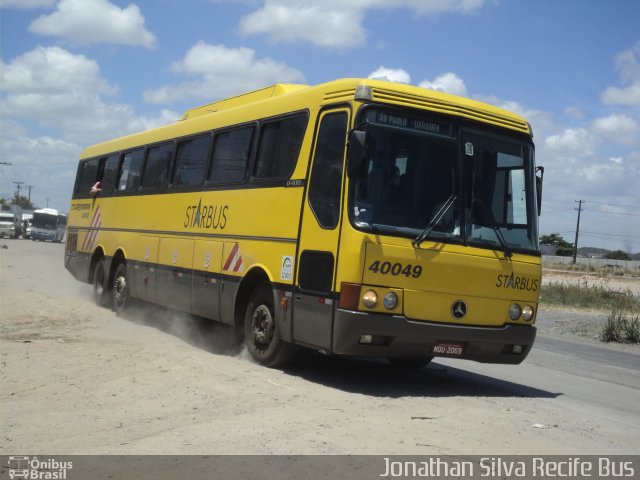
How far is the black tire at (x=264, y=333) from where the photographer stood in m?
9.49

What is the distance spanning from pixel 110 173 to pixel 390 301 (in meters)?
10.6

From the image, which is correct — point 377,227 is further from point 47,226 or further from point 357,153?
point 47,226

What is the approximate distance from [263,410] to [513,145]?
180 inches

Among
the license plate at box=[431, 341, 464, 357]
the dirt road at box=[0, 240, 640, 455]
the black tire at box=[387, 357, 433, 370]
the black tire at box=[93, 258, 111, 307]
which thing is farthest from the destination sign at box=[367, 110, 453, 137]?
the black tire at box=[93, 258, 111, 307]

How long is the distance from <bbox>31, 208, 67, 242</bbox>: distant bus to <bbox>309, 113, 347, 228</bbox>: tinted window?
64.9 m

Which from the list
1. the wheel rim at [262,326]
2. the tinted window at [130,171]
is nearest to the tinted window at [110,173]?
the tinted window at [130,171]

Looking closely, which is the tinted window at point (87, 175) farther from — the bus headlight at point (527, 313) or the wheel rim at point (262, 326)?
the bus headlight at point (527, 313)

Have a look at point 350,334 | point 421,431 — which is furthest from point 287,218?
point 421,431

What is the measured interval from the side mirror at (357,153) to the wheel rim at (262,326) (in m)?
2.53

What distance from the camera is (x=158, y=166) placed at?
1423 cm

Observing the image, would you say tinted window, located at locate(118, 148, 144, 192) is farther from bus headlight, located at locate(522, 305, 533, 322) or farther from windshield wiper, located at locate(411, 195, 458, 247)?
bus headlight, located at locate(522, 305, 533, 322)

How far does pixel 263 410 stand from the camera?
7.21 meters

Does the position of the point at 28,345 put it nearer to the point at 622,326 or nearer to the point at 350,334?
the point at 350,334

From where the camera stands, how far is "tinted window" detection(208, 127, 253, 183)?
10914 mm
